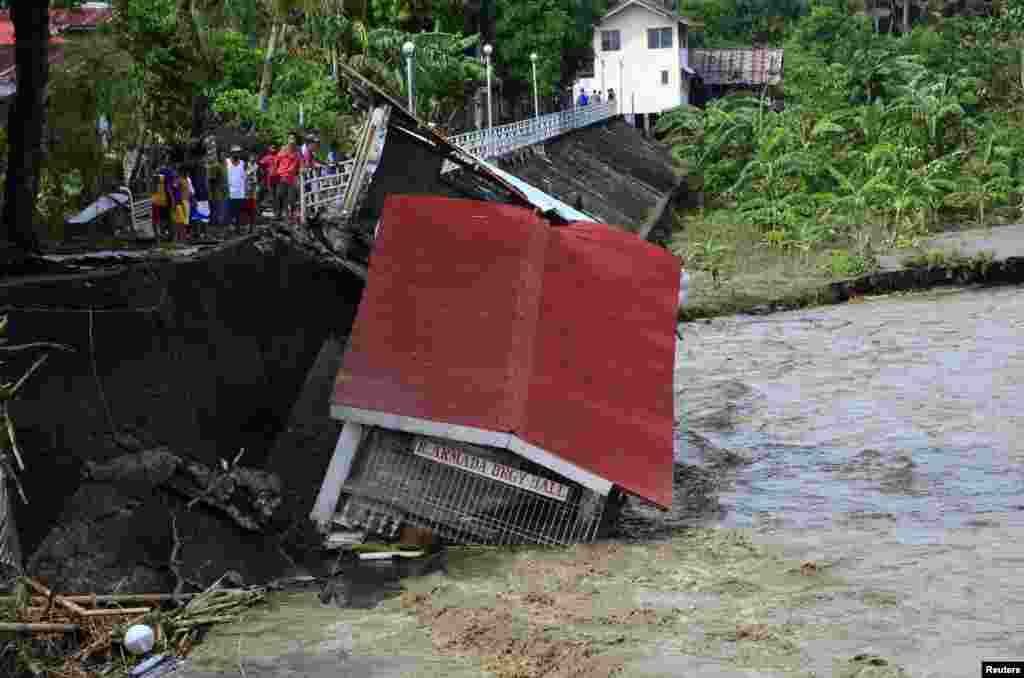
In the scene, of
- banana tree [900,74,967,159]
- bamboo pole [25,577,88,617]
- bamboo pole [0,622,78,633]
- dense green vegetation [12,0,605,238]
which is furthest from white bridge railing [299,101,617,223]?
banana tree [900,74,967,159]

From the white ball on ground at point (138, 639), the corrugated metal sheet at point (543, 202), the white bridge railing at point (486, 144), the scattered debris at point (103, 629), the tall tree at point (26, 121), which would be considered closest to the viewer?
the scattered debris at point (103, 629)

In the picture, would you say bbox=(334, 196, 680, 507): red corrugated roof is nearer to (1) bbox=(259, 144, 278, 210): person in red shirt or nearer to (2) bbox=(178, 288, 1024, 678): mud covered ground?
(2) bbox=(178, 288, 1024, 678): mud covered ground

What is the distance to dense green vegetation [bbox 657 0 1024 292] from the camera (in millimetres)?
37031

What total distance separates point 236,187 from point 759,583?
9639 mm

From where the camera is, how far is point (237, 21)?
113 feet

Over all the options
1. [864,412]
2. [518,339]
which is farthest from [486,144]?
[518,339]

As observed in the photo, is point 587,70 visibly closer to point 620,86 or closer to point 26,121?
point 620,86

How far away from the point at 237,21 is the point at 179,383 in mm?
23616

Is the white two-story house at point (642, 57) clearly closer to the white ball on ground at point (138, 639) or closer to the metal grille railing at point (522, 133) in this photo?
the metal grille railing at point (522, 133)

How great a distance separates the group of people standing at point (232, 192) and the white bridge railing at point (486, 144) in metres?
0.27

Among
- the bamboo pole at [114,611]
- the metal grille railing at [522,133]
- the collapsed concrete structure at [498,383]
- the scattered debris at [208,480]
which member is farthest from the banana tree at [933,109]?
the bamboo pole at [114,611]

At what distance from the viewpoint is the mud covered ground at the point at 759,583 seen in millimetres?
10562

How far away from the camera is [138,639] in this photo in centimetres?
1030

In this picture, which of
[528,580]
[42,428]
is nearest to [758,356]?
[528,580]
